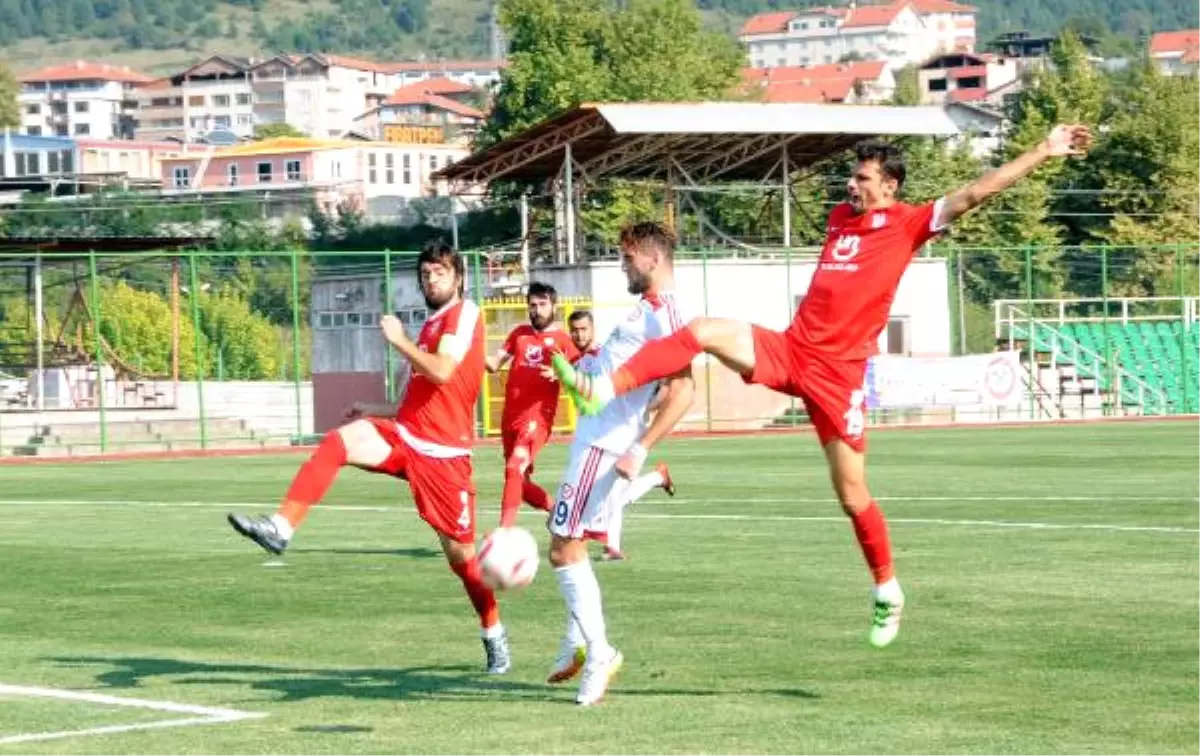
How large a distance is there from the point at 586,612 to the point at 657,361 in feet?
3.86

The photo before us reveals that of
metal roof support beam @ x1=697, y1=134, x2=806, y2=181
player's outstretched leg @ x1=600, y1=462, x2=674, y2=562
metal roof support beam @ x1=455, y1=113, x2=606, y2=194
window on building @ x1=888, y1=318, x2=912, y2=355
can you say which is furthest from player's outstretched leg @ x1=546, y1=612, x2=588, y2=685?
metal roof support beam @ x1=697, y1=134, x2=806, y2=181

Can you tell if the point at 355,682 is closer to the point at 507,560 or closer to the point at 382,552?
the point at 507,560

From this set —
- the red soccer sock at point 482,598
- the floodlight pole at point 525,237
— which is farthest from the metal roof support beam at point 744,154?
the red soccer sock at point 482,598

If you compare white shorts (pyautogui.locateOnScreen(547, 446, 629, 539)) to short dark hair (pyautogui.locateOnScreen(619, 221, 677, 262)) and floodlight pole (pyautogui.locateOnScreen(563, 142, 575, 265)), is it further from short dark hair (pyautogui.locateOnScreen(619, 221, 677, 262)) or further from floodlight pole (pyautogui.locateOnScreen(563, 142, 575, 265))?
floodlight pole (pyautogui.locateOnScreen(563, 142, 575, 265))

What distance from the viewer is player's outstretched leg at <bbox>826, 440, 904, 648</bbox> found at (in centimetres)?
1199

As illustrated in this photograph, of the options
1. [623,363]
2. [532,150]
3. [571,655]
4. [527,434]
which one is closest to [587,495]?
[623,363]

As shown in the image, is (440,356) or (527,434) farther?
(527,434)

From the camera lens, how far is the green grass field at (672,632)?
1044 cm

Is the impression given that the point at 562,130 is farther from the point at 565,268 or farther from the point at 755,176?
the point at 755,176

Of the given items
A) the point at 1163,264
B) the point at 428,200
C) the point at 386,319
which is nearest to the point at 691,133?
the point at 1163,264

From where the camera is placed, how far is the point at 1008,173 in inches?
474

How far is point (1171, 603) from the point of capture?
47.0 ft

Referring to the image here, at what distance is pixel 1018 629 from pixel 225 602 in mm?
5269

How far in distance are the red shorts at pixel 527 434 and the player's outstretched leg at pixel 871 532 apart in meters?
6.36
